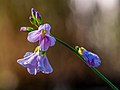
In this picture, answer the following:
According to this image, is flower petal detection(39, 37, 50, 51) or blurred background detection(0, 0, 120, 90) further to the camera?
blurred background detection(0, 0, 120, 90)

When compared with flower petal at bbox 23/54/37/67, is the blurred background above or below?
below

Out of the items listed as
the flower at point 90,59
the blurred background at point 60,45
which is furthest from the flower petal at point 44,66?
the blurred background at point 60,45

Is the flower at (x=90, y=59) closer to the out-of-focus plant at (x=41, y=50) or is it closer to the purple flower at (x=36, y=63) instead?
the out-of-focus plant at (x=41, y=50)

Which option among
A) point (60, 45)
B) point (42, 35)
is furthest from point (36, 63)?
point (60, 45)

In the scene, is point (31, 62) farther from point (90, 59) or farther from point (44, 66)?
point (90, 59)

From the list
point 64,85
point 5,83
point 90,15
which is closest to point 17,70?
point 5,83

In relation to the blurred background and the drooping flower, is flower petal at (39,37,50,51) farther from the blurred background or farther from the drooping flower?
the blurred background

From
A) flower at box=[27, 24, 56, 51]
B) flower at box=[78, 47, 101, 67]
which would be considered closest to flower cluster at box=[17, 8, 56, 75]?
flower at box=[27, 24, 56, 51]
